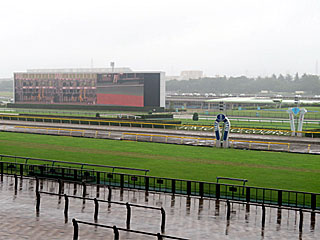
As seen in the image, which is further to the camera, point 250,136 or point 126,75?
point 126,75

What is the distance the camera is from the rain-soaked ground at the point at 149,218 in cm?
1573

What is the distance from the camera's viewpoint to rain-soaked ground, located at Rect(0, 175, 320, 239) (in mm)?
15734

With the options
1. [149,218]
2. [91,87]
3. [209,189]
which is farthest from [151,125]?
[149,218]

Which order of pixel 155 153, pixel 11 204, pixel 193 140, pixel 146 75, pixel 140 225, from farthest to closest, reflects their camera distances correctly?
1. pixel 146 75
2. pixel 193 140
3. pixel 155 153
4. pixel 11 204
5. pixel 140 225

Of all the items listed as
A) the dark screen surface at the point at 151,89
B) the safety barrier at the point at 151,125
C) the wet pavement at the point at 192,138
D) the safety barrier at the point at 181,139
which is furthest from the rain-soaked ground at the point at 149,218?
the dark screen surface at the point at 151,89

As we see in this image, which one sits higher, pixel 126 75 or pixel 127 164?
pixel 126 75

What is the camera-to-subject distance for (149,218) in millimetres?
17766

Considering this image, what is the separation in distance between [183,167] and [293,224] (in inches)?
512

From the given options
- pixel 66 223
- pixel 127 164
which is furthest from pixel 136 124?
pixel 66 223

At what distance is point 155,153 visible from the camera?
120 ft

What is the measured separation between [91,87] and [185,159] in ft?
207

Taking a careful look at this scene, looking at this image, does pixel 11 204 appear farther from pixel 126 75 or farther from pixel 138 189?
pixel 126 75

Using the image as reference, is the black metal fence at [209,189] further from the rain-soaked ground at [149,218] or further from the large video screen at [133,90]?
the large video screen at [133,90]

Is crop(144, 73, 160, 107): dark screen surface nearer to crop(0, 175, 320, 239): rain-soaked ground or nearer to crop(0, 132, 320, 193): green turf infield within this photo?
crop(0, 132, 320, 193): green turf infield
